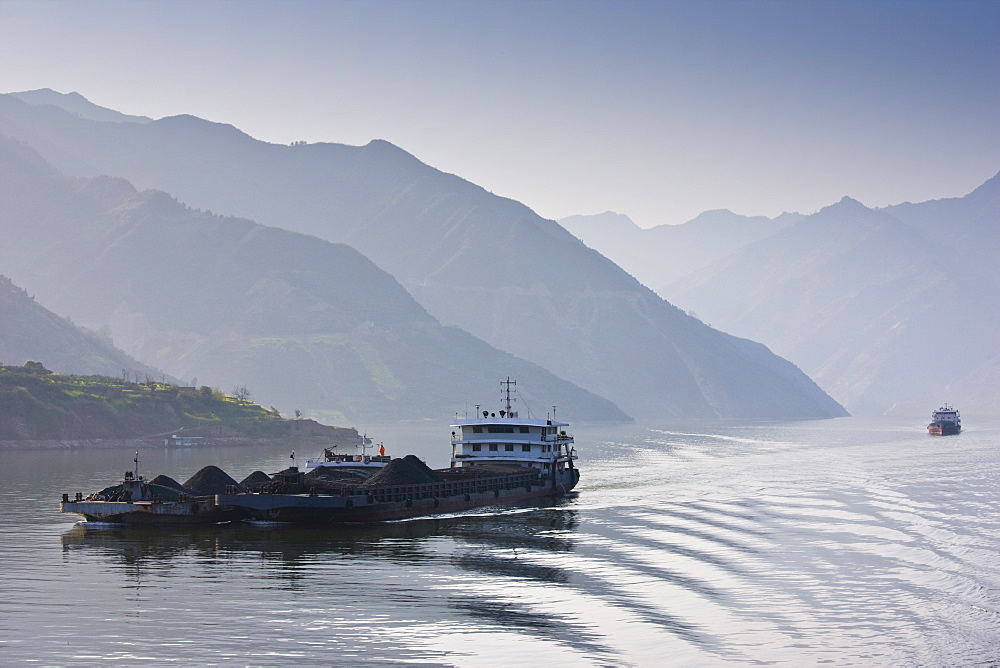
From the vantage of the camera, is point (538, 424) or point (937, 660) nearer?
point (937, 660)

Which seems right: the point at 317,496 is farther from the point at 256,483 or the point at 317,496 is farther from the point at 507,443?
the point at 507,443

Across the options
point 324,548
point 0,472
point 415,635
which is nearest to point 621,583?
point 415,635

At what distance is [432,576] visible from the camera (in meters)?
56.8

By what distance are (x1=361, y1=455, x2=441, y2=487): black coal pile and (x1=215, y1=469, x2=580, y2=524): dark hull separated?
904mm

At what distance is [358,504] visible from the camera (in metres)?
74.1

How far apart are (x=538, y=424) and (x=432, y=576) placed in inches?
1930

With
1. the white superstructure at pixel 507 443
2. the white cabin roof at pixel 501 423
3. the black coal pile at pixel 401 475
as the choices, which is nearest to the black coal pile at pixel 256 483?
the black coal pile at pixel 401 475

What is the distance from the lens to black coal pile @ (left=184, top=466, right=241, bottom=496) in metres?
→ 79.6

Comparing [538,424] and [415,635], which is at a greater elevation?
[538,424]

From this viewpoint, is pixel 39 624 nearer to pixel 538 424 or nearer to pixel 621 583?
pixel 621 583

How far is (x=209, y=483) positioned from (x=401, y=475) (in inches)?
553

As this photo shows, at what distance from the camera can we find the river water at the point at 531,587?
42.5 m

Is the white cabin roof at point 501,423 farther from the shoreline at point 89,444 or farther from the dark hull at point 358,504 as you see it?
the shoreline at point 89,444

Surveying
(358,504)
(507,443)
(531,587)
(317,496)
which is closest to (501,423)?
(507,443)
